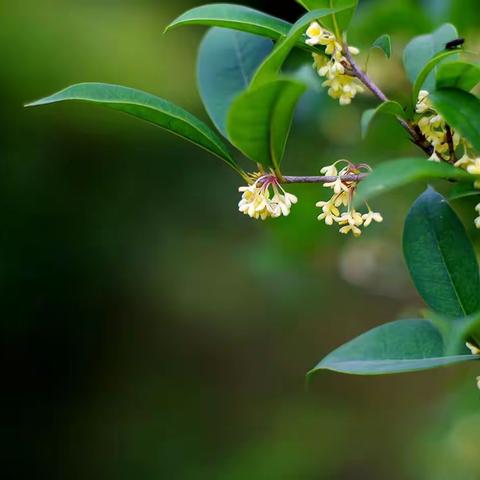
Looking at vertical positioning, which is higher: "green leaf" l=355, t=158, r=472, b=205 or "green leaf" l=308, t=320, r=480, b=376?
"green leaf" l=355, t=158, r=472, b=205

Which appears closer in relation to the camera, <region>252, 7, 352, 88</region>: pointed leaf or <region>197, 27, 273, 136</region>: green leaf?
<region>252, 7, 352, 88</region>: pointed leaf

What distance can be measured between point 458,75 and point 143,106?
0.21 metres

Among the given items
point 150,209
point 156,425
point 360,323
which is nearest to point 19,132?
point 150,209

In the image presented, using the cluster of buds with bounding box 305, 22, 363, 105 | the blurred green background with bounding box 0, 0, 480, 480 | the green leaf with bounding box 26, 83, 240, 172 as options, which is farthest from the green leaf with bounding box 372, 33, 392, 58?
the blurred green background with bounding box 0, 0, 480, 480

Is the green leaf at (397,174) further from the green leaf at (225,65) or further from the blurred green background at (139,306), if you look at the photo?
the blurred green background at (139,306)

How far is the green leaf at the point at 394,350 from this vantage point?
0.46 meters

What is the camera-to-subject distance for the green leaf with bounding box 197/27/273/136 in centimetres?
66

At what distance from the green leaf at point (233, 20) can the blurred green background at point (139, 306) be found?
2.02 meters

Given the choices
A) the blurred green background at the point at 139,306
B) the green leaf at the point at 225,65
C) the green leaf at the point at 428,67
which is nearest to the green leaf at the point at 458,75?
the green leaf at the point at 428,67

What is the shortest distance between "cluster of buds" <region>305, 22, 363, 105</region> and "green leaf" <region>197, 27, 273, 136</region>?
130mm

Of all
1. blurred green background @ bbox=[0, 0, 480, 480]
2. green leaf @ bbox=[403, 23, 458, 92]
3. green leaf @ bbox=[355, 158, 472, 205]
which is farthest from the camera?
blurred green background @ bbox=[0, 0, 480, 480]

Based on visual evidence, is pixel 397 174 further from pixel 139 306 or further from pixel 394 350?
pixel 139 306

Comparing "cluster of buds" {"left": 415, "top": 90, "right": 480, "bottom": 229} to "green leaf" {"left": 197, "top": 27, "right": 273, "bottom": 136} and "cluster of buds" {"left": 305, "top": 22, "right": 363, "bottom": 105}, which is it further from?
"green leaf" {"left": 197, "top": 27, "right": 273, "bottom": 136}

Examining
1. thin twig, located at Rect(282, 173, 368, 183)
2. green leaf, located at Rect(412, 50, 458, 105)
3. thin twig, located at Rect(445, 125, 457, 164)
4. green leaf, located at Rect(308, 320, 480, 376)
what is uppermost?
green leaf, located at Rect(412, 50, 458, 105)
